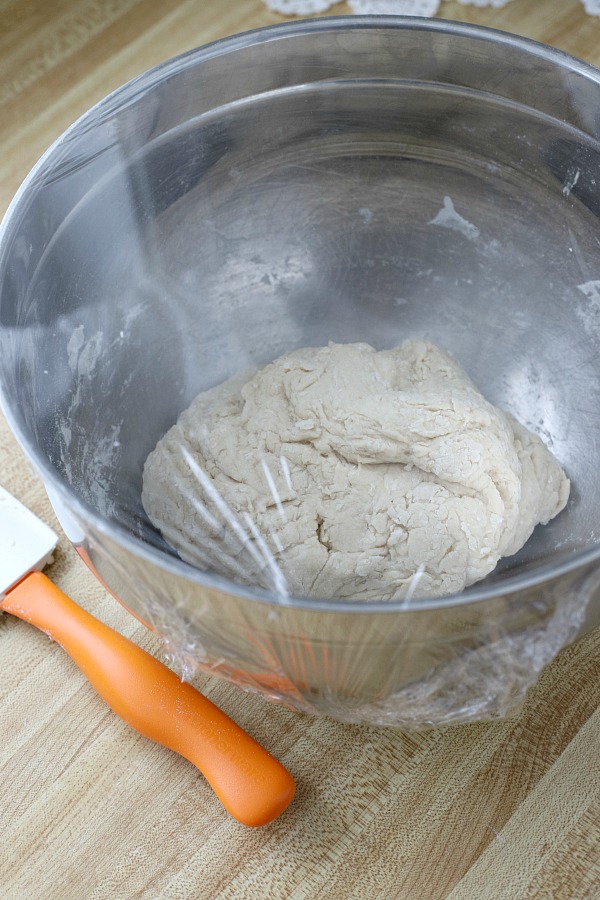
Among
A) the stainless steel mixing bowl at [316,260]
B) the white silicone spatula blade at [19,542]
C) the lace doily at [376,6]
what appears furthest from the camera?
the lace doily at [376,6]

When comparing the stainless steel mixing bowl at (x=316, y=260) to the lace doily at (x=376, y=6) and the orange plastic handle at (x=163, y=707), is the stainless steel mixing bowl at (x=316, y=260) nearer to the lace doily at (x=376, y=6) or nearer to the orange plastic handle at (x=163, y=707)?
the orange plastic handle at (x=163, y=707)

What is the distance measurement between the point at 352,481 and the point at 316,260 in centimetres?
24

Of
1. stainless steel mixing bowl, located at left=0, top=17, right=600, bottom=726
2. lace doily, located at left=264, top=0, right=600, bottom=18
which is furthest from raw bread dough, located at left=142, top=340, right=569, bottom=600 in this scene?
lace doily, located at left=264, top=0, right=600, bottom=18

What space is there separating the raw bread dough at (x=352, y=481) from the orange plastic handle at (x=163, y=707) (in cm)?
10

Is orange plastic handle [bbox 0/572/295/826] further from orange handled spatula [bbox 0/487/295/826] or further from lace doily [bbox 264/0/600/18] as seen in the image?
lace doily [bbox 264/0/600/18]

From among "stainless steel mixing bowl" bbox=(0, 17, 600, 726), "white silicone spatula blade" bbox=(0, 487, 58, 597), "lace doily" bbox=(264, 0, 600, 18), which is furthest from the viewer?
"lace doily" bbox=(264, 0, 600, 18)

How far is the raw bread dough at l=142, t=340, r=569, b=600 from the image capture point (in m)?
0.71

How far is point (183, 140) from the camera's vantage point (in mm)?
752

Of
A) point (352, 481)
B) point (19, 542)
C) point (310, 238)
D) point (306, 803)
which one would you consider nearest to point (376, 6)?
point (310, 238)

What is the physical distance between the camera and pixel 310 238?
853mm

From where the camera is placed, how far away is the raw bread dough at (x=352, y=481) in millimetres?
710

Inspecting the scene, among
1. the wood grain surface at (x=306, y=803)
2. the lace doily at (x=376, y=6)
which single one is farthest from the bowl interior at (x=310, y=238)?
the lace doily at (x=376, y=6)

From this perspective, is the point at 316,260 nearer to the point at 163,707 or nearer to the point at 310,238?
the point at 310,238

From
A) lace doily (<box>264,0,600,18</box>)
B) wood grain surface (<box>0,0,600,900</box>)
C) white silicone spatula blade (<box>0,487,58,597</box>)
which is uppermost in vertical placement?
lace doily (<box>264,0,600,18</box>)
